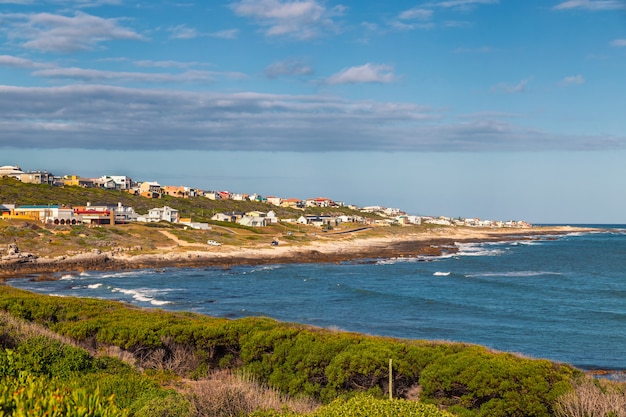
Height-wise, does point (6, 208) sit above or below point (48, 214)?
above

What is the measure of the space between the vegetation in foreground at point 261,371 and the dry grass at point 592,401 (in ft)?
0.18

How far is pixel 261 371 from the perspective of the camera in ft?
69.5

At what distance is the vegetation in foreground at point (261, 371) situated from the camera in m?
13.7

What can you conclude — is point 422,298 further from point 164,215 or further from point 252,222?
point 252,222

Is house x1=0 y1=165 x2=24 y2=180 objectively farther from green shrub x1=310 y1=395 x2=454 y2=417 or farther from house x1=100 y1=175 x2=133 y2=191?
green shrub x1=310 y1=395 x2=454 y2=417

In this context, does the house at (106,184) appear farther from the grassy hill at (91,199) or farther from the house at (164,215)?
the house at (164,215)

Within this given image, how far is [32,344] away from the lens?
682 inches

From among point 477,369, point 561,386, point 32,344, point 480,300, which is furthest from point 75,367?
point 480,300

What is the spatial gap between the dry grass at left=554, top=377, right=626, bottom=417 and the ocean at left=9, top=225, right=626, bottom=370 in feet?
40.6

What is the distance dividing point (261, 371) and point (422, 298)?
32259 mm

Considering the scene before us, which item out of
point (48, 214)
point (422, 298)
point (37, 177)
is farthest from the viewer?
point (37, 177)

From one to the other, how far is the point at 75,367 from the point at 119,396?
356cm

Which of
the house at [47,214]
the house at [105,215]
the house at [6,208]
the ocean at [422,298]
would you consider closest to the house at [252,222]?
the house at [105,215]

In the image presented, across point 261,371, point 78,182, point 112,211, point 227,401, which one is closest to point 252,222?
point 112,211
